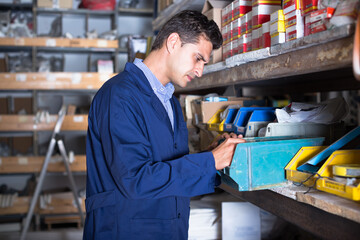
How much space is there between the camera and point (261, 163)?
139 cm

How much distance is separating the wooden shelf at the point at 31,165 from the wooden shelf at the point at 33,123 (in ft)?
1.30

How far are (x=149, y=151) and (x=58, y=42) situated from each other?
3989 millimetres

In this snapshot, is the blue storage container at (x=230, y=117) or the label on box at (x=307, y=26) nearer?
the label on box at (x=307, y=26)

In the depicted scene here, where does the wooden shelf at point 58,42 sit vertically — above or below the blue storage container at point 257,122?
above

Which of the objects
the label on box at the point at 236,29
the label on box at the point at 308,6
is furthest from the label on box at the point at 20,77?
the label on box at the point at 308,6

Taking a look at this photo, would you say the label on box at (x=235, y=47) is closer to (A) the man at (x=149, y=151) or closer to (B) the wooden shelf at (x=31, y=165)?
(A) the man at (x=149, y=151)

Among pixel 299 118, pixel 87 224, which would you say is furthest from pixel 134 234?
pixel 299 118

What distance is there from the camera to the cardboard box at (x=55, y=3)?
16.6ft

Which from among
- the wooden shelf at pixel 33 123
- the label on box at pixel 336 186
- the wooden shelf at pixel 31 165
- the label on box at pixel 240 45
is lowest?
the wooden shelf at pixel 31 165

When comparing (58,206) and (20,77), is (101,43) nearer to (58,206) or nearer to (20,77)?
(20,77)

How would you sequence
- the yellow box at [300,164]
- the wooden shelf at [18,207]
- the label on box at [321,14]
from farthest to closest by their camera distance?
the wooden shelf at [18,207]
the yellow box at [300,164]
the label on box at [321,14]

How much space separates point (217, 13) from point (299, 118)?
1.04 m

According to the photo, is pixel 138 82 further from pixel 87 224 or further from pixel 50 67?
pixel 50 67

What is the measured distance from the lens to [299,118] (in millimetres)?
1675
